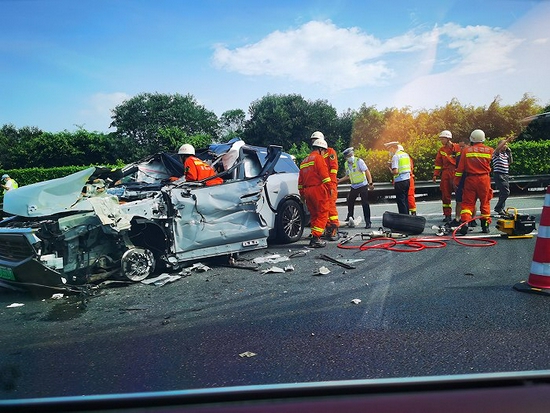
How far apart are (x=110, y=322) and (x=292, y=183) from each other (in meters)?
4.10

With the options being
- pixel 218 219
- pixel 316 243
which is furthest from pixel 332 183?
pixel 218 219

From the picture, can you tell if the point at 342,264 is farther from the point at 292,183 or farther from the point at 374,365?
the point at 374,365

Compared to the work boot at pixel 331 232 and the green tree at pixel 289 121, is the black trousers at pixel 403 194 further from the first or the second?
the green tree at pixel 289 121

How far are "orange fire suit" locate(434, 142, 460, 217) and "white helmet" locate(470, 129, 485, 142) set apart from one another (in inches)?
56.5

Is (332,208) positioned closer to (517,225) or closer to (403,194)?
(403,194)

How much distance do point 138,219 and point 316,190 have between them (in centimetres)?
295

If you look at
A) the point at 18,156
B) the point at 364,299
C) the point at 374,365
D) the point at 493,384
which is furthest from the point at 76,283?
the point at 493,384

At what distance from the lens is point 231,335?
340 centimetres

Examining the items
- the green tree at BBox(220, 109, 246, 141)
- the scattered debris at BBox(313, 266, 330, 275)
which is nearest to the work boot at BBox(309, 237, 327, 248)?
the scattered debris at BBox(313, 266, 330, 275)

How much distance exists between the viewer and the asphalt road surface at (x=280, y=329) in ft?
8.86

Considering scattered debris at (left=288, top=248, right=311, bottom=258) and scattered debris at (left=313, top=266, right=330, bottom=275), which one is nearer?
scattered debris at (left=313, top=266, right=330, bottom=275)

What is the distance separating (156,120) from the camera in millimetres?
3547

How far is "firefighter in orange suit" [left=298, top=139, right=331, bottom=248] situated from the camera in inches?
273

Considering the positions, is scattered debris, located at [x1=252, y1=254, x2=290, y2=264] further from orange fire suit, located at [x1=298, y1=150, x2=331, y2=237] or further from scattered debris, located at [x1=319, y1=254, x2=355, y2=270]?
orange fire suit, located at [x1=298, y1=150, x2=331, y2=237]
